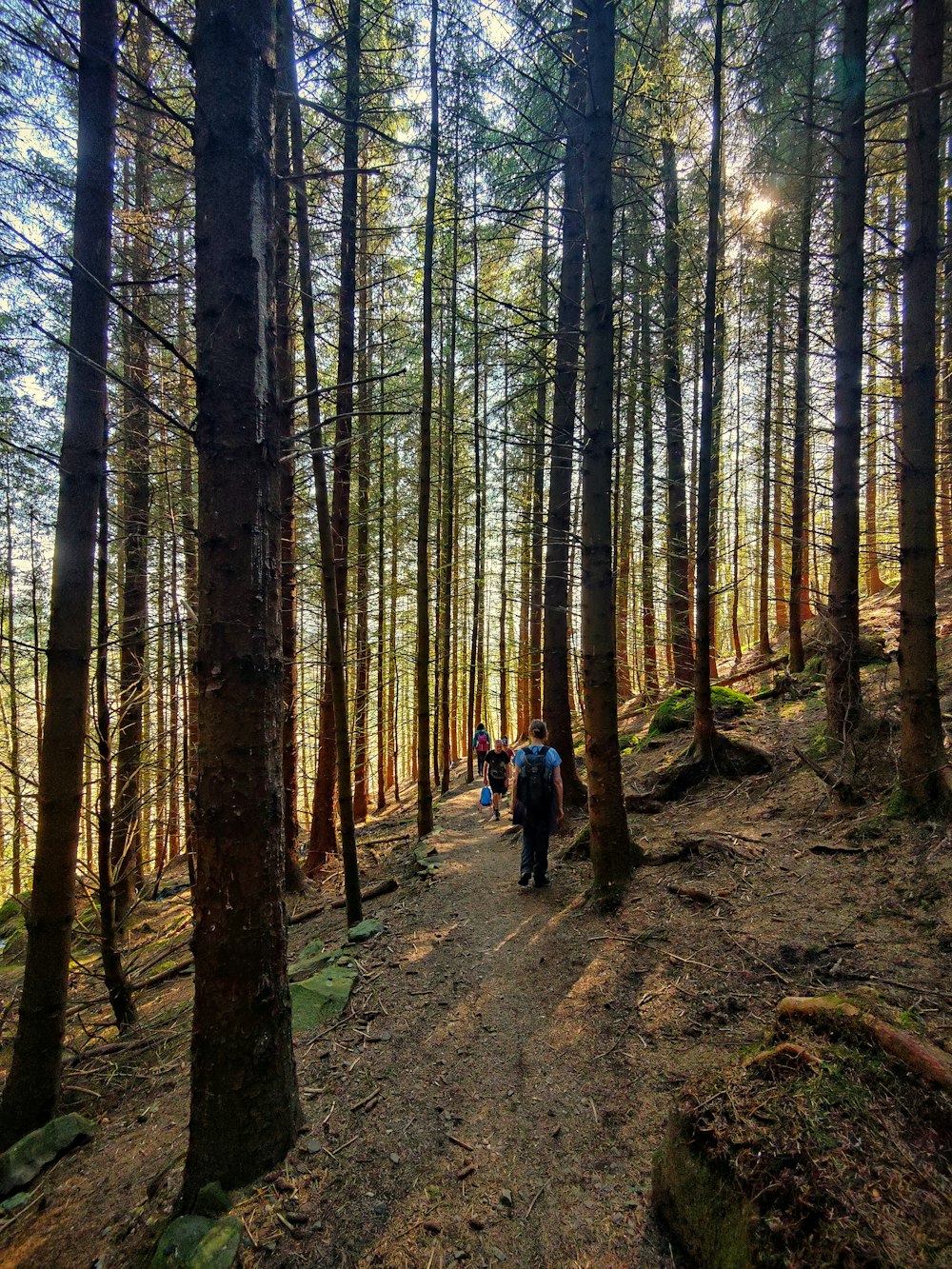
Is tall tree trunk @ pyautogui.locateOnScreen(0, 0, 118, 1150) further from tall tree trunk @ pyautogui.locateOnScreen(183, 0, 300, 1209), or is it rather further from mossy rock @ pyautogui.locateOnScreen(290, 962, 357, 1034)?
tall tree trunk @ pyautogui.locateOnScreen(183, 0, 300, 1209)

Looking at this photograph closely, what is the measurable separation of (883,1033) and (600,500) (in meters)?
4.42

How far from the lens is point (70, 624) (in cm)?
386

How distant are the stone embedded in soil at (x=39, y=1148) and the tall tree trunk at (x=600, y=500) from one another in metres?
4.26

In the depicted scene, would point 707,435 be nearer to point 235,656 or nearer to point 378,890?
point 235,656

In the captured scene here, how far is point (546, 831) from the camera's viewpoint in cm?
602

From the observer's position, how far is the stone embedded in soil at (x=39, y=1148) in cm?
320

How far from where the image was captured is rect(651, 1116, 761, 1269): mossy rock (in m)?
1.74

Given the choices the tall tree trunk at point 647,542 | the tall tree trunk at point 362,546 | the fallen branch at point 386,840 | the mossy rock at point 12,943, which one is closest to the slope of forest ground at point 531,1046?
the fallen branch at point 386,840

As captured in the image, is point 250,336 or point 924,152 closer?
point 250,336

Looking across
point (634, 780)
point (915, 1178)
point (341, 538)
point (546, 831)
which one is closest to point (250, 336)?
point (915, 1178)

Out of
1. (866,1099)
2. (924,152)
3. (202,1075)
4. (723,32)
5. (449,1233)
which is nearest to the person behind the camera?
(866,1099)

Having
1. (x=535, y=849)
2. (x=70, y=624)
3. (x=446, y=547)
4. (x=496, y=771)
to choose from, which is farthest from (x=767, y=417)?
(x=70, y=624)

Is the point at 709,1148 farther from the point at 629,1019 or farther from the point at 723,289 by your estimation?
the point at 723,289

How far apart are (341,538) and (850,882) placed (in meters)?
7.52
